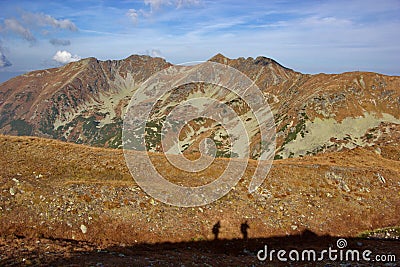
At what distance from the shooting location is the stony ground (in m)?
21.3

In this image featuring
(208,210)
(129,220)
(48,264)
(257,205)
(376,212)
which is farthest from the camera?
(376,212)

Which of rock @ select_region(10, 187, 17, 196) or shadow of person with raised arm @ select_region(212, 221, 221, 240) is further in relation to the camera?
shadow of person with raised arm @ select_region(212, 221, 221, 240)

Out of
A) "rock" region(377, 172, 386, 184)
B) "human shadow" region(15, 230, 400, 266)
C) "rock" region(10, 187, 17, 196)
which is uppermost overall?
"rock" region(10, 187, 17, 196)

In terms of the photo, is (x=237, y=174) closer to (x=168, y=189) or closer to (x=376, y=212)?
(x=168, y=189)

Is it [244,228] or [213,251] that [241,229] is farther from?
[213,251]

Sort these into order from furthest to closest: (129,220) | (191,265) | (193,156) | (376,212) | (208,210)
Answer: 1. (193,156)
2. (376,212)
3. (208,210)
4. (129,220)
5. (191,265)

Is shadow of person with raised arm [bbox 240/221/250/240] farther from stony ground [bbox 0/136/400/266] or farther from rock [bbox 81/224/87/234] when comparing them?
rock [bbox 81/224/87/234]

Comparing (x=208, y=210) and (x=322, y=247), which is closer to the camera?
(x=322, y=247)

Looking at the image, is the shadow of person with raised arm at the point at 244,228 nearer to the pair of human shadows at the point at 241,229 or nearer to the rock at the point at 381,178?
the pair of human shadows at the point at 241,229

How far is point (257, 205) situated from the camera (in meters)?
31.7

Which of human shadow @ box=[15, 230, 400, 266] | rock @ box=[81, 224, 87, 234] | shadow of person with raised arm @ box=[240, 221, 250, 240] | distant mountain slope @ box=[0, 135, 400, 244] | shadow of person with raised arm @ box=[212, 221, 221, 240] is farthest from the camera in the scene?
shadow of person with raised arm @ box=[240, 221, 250, 240]

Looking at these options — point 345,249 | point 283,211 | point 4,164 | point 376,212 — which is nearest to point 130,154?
point 4,164

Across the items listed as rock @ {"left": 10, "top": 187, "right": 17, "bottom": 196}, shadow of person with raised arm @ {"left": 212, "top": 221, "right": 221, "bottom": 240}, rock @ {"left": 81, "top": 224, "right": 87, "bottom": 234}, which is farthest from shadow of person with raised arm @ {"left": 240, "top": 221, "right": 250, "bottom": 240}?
rock @ {"left": 10, "top": 187, "right": 17, "bottom": 196}

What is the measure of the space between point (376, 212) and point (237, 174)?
1682 cm
